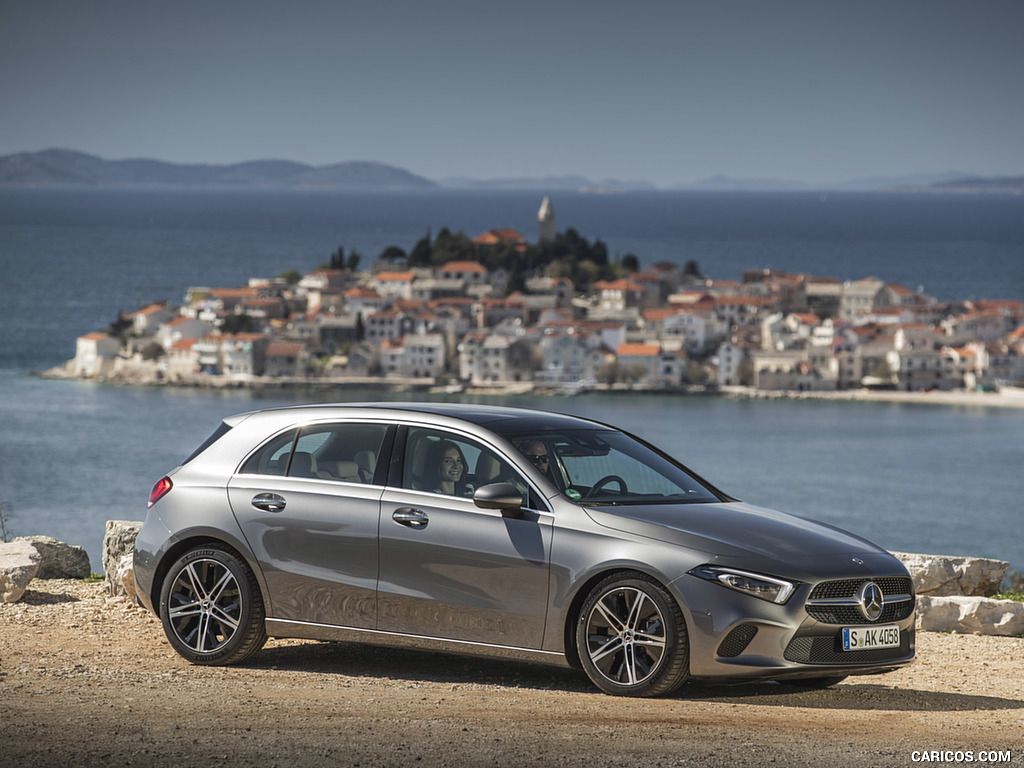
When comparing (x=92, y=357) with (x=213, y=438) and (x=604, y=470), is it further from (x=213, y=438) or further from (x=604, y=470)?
(x=604, y=470)

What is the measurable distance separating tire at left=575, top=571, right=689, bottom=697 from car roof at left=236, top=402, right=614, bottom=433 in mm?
962

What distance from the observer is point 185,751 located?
194 inches

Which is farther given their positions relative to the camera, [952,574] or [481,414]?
[952,574]

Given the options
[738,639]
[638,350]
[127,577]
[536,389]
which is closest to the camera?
[738,639]

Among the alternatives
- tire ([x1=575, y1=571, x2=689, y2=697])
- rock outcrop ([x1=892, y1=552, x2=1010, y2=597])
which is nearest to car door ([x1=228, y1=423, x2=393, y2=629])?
tire ([x1=575, y1=571, x2=689, y2=697])

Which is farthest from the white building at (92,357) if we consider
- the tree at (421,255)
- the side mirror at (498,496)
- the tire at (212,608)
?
the side mirror at (498,496)

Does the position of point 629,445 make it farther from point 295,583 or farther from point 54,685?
point 54,685

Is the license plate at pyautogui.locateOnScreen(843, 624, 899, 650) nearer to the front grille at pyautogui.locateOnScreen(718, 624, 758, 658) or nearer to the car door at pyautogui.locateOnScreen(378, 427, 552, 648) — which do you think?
the front grille at pyautogui.locateOnScreen(718, 624, 758, 658)

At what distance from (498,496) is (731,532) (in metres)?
1.02

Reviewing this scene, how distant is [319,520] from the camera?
6535 mm

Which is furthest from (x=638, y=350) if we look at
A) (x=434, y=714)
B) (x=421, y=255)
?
(x=434, y=714)
